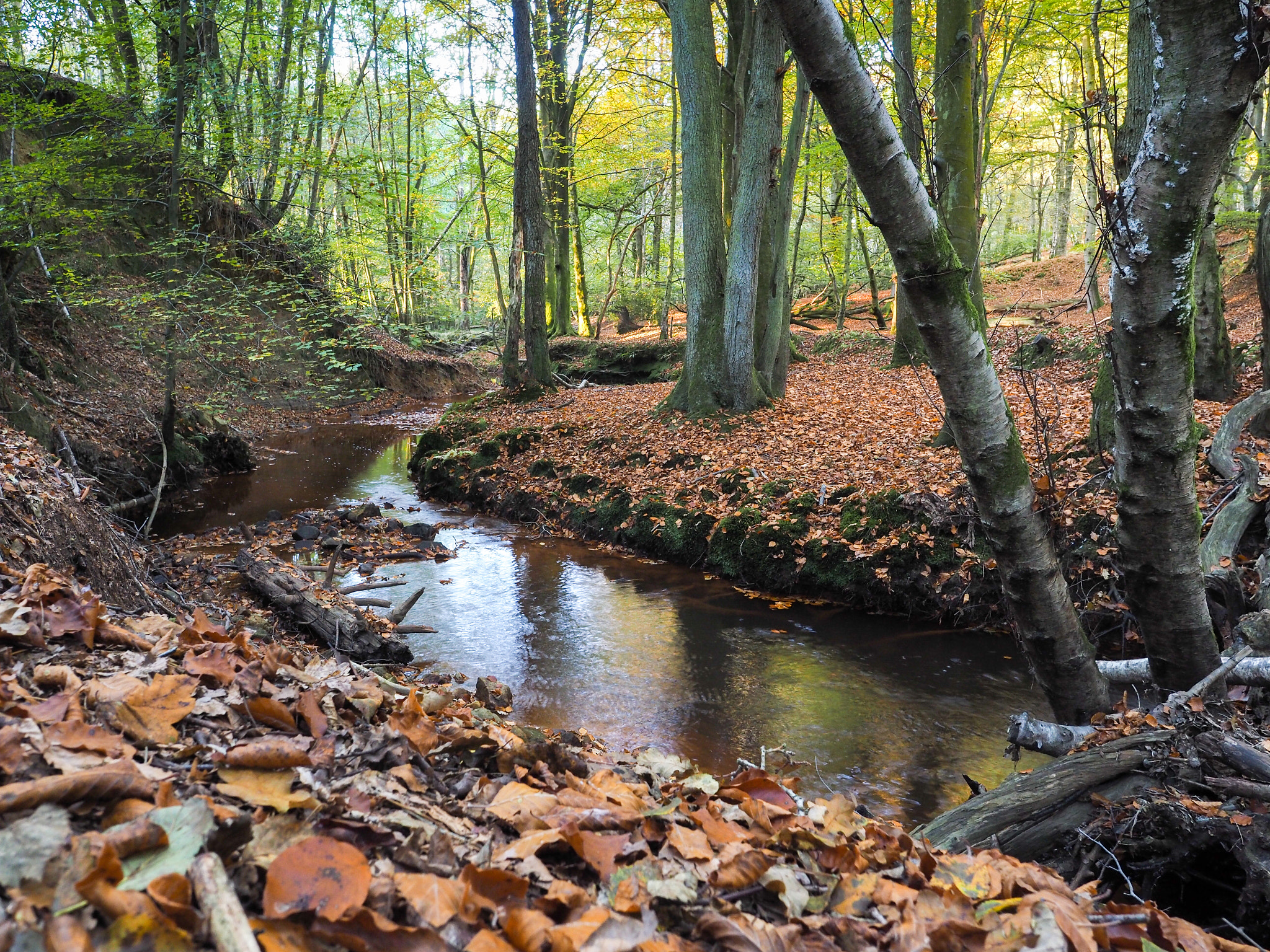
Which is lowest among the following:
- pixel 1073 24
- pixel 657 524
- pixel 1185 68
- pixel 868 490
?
pixel 657 524

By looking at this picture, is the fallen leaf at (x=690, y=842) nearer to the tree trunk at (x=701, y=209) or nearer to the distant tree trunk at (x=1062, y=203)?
the tree trunk at (x=701, y=209)

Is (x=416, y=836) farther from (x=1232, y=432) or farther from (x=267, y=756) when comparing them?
(x=1232, y=432)

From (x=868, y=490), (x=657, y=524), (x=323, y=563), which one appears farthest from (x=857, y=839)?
(x=323, y=563)

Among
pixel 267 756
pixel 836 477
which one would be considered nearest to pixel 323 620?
pixel 267 756

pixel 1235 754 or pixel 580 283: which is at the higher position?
pixel 580 283

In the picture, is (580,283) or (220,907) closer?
(220,907)

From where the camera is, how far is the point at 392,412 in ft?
68.4

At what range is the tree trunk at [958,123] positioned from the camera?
347 inches

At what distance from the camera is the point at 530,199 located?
14.6 m

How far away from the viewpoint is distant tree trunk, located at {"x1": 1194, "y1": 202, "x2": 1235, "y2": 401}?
7.28 meters

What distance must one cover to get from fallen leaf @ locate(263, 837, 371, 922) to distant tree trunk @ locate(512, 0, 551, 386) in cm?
1392

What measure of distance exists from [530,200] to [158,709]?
1428 cm

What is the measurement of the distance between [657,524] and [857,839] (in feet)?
22.2

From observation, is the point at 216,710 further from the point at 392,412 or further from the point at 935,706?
the point at 392,412
